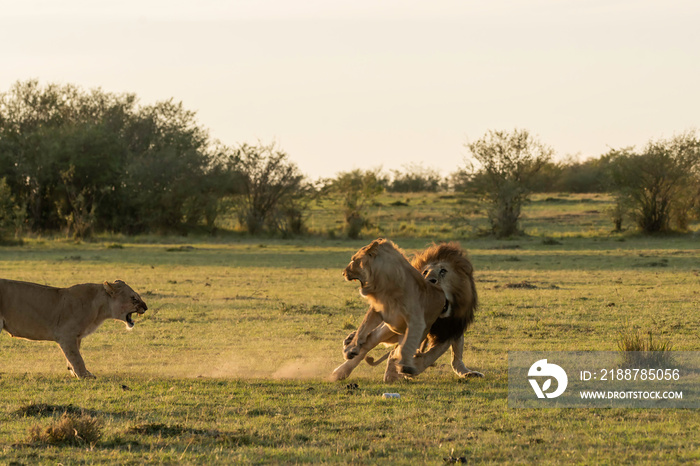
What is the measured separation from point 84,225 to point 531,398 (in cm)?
3371

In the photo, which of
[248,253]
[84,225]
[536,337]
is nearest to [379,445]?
[536,337]

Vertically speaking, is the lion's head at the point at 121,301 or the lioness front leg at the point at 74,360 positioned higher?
the lion's head at the point at 121,301

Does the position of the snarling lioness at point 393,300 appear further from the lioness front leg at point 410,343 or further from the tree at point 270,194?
the tree at point 270,194

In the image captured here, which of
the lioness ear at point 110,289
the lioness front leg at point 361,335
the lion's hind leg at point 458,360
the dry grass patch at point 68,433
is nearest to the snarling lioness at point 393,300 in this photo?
the lioness front leg at point 361,335

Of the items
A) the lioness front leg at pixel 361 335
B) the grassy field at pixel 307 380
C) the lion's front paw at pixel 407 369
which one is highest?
the lioness front leg at pixel 361 335

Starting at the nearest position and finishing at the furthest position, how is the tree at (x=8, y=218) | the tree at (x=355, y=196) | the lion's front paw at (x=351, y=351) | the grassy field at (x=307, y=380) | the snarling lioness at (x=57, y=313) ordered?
the grassy field at (x=307, y=380), the lion's front paw at (x=351, y=351), the snarling lioness at (x=57, y=313), the tree at (x=8, y=218), the tree at (x=355, y=196)

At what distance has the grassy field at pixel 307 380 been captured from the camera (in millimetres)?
6277

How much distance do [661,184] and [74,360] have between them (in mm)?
34854

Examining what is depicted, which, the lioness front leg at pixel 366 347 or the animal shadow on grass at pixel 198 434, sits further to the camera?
the lioness front leg at pixel 366 347

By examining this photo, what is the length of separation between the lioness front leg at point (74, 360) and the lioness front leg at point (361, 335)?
2677mm

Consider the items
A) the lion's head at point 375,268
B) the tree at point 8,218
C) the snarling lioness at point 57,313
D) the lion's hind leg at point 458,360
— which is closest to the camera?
the lion's head at point 375,268

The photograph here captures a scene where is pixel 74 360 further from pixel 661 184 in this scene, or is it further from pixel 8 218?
pixel 661 184

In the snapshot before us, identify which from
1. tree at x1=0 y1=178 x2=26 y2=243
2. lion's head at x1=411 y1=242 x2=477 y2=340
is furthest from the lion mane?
tree at x1=0 y1=178 x2=26 y2=243

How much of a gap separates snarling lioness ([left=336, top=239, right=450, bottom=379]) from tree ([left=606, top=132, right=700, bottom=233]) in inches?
1285
